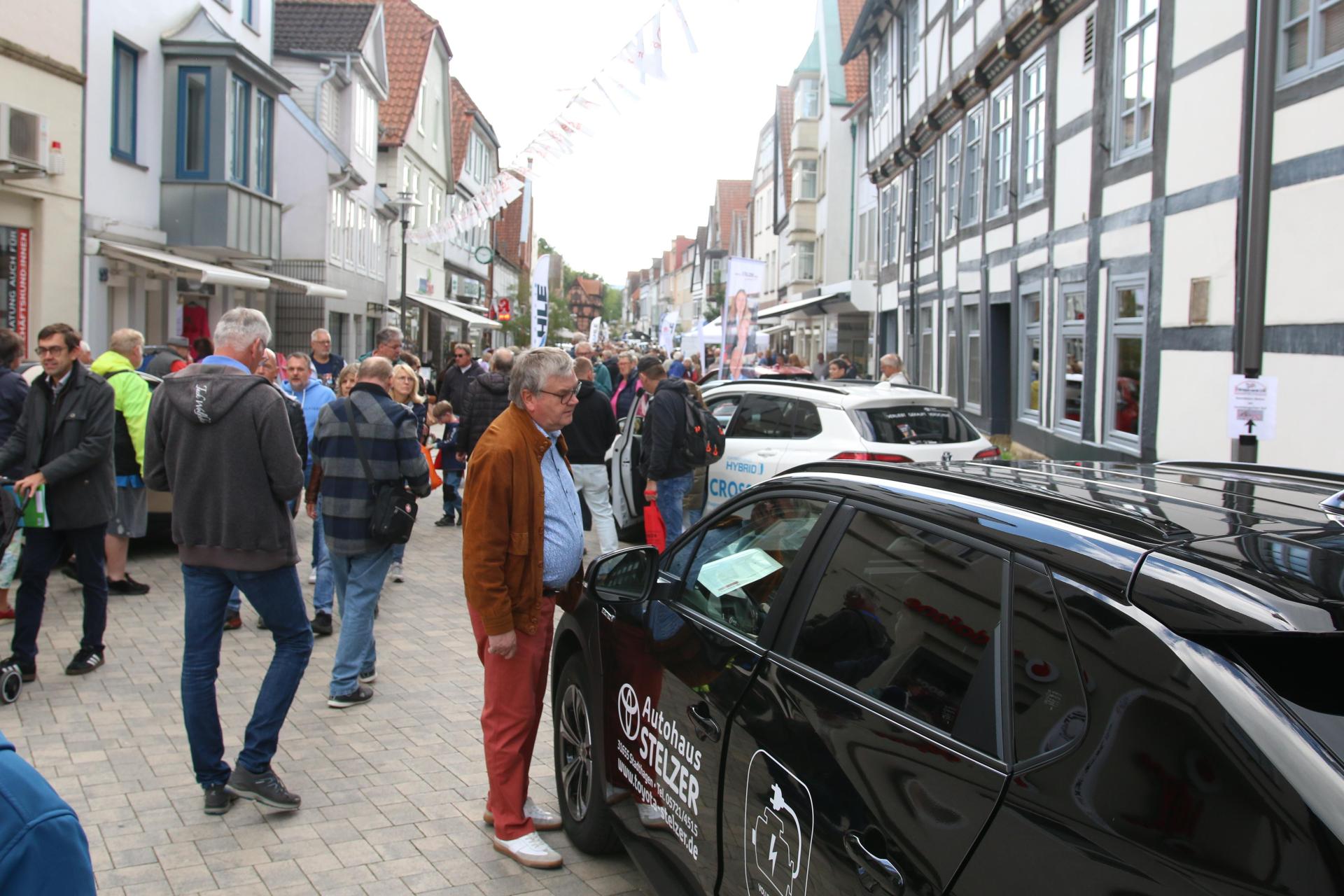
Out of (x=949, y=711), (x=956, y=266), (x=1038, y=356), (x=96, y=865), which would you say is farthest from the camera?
(x=956, y=266)

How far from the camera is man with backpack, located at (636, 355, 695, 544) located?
8.79 meters

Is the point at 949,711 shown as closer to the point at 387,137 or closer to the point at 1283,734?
the point at 1283,734

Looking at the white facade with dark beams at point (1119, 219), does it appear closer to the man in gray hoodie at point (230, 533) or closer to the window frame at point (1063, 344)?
the window frame at point (1063, 344)

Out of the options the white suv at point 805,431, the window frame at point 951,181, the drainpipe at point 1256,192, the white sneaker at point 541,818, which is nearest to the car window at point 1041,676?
the white sneaker at point 541,818

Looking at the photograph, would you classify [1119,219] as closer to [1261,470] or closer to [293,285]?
[1261,470]

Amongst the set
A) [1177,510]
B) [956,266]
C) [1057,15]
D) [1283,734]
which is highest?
[1057,15]

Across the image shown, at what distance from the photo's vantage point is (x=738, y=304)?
1964 centimetres

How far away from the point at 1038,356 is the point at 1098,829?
14.6 meters

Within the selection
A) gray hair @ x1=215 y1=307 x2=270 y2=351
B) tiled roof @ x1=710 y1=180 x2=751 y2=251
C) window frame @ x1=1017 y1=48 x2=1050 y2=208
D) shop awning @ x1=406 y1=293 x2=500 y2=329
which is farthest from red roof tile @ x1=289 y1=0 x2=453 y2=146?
tiled roof @ x1=710 y1=180 x2=751 y2=251

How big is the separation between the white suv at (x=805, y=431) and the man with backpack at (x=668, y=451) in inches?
27.5

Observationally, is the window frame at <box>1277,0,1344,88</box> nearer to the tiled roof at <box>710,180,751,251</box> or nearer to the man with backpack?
the man with backpack

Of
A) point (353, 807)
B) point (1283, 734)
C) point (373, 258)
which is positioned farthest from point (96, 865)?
point (373, 258)

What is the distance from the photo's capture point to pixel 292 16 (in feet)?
92.1

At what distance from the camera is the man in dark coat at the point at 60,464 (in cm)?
579
